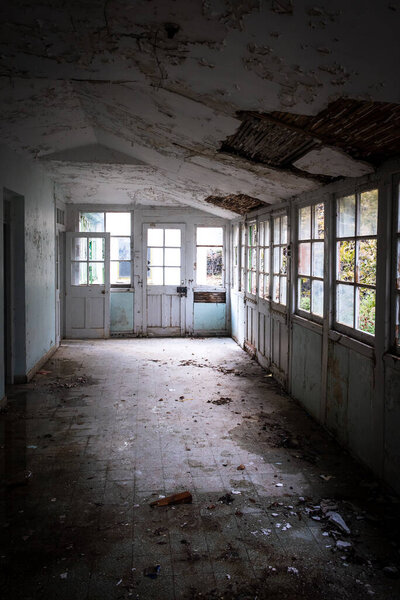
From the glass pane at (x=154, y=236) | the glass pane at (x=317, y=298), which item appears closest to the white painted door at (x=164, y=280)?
the glass pane at (x=154, y=236)

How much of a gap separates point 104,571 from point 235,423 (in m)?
2.36

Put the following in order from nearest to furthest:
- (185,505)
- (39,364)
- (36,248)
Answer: (185,505) < (36,248) < (39,364)

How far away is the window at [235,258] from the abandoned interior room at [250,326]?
3.92 ft

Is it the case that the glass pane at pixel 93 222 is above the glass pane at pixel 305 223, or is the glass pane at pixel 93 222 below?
above

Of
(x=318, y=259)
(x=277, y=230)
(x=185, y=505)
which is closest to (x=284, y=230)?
(x=277, y=230)

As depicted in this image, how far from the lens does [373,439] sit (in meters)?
3.46

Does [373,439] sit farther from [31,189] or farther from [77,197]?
[77,197]

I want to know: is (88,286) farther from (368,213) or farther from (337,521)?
(337,521)

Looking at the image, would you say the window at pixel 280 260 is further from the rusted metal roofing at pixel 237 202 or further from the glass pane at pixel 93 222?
the glass pane at pixel 93 222

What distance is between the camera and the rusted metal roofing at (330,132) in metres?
2.61

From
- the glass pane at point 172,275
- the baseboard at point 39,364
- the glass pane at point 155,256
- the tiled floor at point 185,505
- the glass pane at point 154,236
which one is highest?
the glass pane at point 154,236

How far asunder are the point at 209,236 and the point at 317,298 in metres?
5.27

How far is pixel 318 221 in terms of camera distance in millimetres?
4746

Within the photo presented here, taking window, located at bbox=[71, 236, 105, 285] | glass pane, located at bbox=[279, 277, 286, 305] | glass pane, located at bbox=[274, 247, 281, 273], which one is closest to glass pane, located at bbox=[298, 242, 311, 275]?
glass pane, located at bbox=[279, 277, 286, 305]
